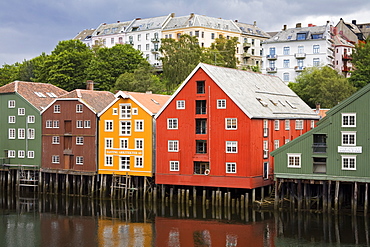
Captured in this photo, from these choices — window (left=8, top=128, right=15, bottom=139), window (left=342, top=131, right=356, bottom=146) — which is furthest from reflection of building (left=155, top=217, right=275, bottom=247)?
window (left=8, top=128, right=15, bottom=139)

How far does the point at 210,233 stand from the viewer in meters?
42.9

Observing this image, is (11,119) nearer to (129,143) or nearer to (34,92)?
(34,92)

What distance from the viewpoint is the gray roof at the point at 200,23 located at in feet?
364

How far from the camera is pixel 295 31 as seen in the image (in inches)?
3807

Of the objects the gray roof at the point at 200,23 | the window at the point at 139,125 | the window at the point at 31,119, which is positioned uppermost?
the gray roof at the point at 200,23

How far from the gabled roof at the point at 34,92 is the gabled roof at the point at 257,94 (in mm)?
17857

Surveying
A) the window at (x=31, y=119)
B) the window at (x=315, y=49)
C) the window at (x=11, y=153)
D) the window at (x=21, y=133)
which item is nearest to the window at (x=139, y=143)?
the window at (x=31, y=119)

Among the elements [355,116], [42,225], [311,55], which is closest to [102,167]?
[42,225]

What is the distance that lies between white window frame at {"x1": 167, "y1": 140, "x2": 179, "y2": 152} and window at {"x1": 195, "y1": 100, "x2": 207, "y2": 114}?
345 cm

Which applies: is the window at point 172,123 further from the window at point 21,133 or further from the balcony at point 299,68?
the balcony at point 299,68

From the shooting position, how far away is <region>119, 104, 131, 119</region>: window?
57656 millimetres

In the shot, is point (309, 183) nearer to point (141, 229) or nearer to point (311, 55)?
point (141, 229)

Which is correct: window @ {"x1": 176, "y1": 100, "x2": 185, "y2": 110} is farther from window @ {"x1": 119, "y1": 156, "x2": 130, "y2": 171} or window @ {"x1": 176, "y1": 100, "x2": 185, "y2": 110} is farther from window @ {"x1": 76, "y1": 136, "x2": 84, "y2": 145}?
window @ {"x1": 76, "y1": 136, "x2": 84, "y2": 145}

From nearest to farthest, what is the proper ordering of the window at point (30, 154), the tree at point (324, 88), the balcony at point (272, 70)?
the window at point (30, 154), the tree at point (324, 88), the balcony at point (272, 70)
